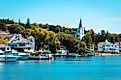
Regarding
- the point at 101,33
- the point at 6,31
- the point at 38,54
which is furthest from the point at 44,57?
the point at 101,33

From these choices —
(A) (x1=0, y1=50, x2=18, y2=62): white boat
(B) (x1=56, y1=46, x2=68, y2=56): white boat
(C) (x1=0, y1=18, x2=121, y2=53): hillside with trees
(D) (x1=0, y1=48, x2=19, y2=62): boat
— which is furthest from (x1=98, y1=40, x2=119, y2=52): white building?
(A) (x1=0, y1=50, x2=18, y2=62): white boat

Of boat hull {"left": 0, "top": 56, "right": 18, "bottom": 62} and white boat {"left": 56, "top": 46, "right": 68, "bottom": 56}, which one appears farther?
white boat {"left": 56, "top": 46, "right": 68, "bottom": 56}

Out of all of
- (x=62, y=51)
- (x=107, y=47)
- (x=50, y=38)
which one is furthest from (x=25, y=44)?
(x=107, y=47)

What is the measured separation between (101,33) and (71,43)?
59.3m

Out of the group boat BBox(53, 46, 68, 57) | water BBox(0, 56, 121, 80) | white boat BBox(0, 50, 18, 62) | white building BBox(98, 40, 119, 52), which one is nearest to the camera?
water BBox(0, 56, 121, 80)

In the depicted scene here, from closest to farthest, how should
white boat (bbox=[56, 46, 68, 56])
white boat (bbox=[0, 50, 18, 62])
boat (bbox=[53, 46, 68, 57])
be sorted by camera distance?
1. white boat (bbox=[0, 50, 18, 62])
2. boat (bbox=[53, 46, 68, 57])
3. white boat (bbox=[56, 46, 68, 56])

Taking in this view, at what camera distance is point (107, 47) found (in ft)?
573

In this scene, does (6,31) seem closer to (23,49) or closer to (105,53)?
(23,49)

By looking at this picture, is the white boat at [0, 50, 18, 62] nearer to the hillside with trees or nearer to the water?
the water

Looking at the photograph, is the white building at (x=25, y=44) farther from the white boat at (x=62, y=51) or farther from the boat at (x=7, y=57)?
the boat at (x=7, y=57)

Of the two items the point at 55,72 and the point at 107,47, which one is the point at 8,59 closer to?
the point at 55,72

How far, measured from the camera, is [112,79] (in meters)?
50.5

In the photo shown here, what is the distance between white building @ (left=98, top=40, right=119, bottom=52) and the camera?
171375mm

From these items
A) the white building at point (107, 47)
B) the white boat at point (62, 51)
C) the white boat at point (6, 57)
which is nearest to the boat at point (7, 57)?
the white boat at point (6, 57)
